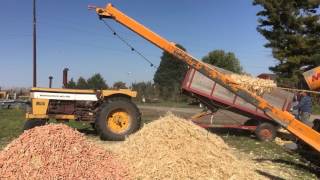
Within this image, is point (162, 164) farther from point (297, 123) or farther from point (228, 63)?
point (228, 63)

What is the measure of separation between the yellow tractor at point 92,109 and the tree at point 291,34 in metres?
28.2

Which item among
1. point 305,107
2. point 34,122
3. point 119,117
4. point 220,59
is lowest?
point 34,122

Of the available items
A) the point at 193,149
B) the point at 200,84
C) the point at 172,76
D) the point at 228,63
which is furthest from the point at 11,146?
the point at 172,76

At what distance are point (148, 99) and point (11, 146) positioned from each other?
4090 centimetres

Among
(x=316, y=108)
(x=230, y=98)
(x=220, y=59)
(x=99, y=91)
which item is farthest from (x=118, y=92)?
(x=220, y=59)

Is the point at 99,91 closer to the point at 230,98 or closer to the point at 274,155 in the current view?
the point at 230,98

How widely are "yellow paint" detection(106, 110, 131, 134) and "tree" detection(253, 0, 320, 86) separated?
92.5ft

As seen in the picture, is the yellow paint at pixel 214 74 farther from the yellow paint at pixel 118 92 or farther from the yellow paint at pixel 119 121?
the yellow paint at pixel 119 121

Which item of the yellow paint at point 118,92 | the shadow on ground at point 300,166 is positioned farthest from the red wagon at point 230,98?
the shadow on ground at point 300,166

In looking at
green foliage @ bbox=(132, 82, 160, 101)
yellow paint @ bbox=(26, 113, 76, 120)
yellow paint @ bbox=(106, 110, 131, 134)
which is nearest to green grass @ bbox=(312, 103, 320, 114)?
green foliage @ bbox=(132, 82, 160, 101)

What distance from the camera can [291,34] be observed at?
143 ft

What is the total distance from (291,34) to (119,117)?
31.5m

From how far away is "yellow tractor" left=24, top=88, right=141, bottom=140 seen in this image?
Answer: 48.9 ft

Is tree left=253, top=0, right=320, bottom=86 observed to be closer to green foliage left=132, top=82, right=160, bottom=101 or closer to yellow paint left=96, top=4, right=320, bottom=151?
green foliage left=132, top=82, right=160, bottom=101
